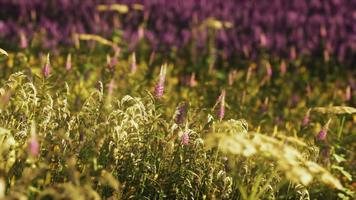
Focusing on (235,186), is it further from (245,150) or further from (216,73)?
(216,73)

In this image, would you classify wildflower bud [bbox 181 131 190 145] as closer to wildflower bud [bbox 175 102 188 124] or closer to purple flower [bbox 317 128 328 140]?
wildflower bud [bbox 175 102 188 124]

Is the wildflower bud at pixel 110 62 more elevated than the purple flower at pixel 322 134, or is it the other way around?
the wildflower bud at pixel 110 62

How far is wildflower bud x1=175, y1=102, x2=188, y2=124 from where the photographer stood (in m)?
3.68

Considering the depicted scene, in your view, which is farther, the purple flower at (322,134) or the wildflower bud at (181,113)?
the wildflower bud at (181,113)

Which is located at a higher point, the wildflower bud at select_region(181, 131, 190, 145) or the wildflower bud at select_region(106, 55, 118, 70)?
the wildflower bud at select_region(106, 55, 118, 70)

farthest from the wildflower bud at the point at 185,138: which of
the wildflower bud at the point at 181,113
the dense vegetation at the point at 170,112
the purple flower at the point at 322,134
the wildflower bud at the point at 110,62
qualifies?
the wildflower bud at the point at 110,62

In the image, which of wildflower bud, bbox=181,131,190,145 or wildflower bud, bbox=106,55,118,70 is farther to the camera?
wildflower bud, bbox=106,55,118,70

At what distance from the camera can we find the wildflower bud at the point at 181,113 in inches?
145

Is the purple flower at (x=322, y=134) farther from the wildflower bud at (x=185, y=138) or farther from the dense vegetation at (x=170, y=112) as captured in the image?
the wildflower bud at (x=185, y=138)

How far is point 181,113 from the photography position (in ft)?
12.1

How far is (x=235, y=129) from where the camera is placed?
339 centimetres

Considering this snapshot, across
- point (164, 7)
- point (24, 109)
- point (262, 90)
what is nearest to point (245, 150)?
point (24, 109)

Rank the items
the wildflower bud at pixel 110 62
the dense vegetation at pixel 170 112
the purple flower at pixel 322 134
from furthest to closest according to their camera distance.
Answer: the wildflower bud at pixel 110 62 < the purple flower at pixel 322 134 < the dense vegetation at pixel 170 112

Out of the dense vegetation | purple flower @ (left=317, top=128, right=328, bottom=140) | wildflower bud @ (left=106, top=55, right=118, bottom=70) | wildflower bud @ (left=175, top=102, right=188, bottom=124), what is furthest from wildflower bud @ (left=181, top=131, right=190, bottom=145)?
wildflower bud @ (left=106, top=55, right=118, bottom=70)
